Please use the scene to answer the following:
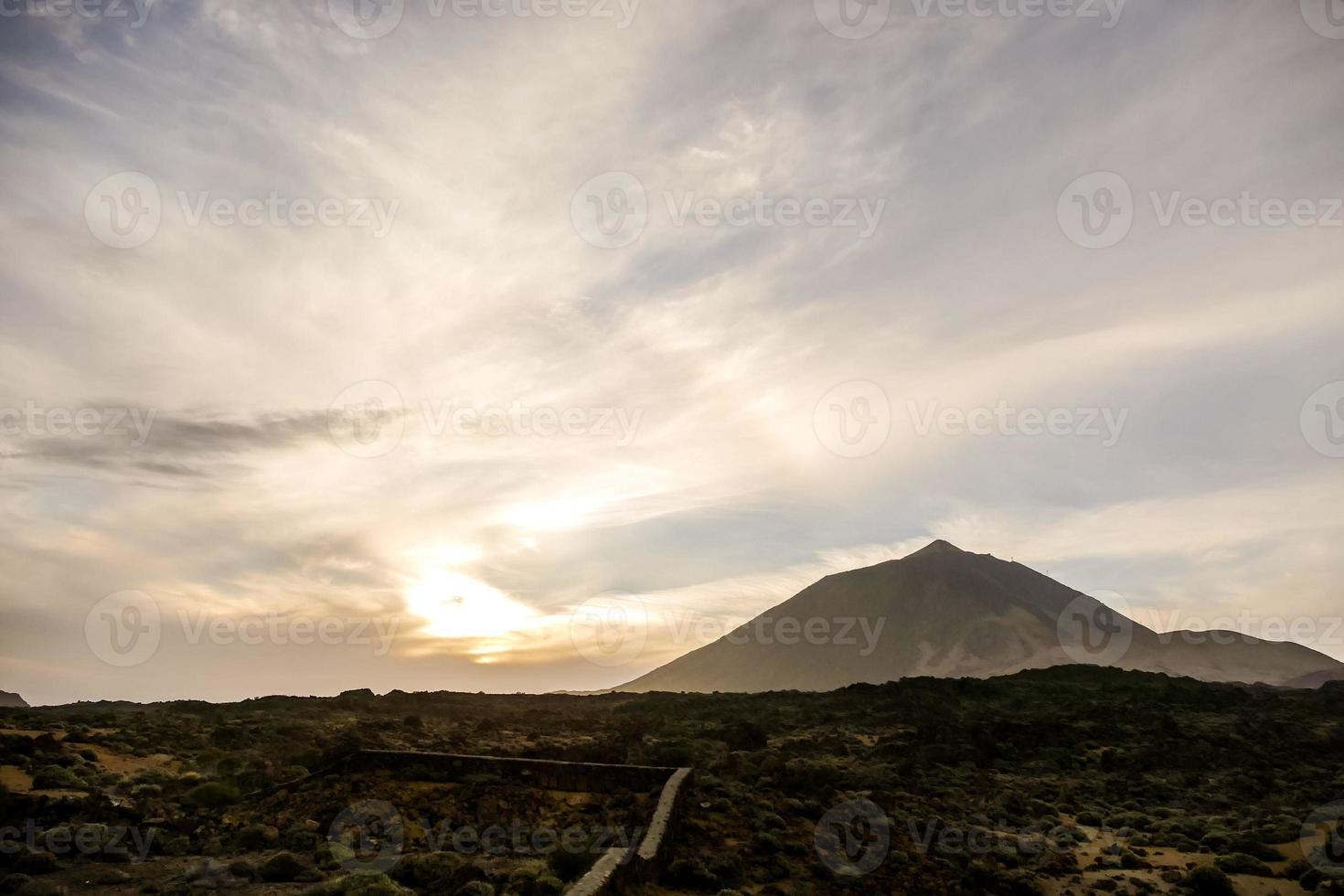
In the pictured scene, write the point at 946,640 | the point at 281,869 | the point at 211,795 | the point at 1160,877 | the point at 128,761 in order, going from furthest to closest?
the point at 946,640 → the point at 128,761 → the point at 211,795 → the point at 1160,877 → the point at 281,869

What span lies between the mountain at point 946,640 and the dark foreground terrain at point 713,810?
369 ft

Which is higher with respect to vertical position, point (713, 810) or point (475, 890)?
point (475, 890)

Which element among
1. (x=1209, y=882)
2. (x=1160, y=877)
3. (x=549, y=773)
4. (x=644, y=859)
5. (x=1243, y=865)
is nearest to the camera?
(x=644, y=859)

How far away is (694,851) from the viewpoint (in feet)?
48.4

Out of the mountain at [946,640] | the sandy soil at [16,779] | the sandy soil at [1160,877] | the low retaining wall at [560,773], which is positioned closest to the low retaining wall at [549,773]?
the low retaining wall at [560,773]

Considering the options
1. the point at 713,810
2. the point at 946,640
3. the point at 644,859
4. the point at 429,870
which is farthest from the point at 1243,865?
the point at 946,640

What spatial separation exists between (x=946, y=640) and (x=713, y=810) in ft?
489

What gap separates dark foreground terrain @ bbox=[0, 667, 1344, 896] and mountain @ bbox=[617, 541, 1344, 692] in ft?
369

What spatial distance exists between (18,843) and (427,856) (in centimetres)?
814

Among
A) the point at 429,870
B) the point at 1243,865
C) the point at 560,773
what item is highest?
the point at 560,773

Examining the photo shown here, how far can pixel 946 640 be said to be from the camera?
152m

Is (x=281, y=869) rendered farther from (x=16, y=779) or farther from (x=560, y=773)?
(x=16, y=779)

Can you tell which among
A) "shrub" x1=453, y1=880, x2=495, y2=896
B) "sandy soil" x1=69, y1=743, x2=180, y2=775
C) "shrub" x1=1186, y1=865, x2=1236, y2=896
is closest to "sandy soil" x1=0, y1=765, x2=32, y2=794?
"sandy soil" x1=69, y1=743, x2=180, y2=775

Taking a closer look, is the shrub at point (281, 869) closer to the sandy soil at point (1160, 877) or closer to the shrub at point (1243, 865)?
the sandy soil at point (1160, 877)
